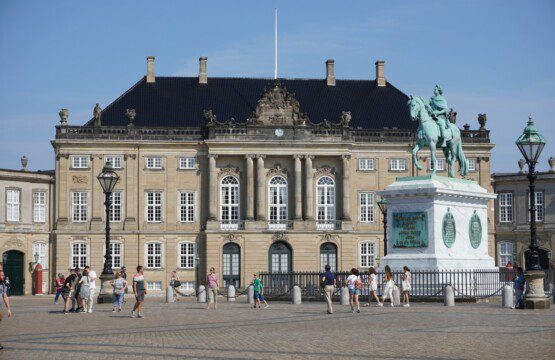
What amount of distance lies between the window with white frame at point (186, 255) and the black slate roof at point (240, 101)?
8.44 m

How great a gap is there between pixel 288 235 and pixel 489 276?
115 ft

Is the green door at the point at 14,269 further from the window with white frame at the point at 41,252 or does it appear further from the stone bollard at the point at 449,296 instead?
the stone bollard at the point at 449,296

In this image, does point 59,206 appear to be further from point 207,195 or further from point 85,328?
point 85,328

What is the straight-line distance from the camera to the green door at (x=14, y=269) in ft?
227

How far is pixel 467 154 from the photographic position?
246ft

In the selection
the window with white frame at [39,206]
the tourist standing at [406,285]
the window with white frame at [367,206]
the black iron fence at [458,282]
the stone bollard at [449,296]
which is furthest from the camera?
the window with white frame at [367,206]

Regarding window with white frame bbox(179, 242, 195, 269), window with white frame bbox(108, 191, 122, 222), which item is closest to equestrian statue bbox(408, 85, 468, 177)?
window with white frame bbox(179, 242, 195, 269)

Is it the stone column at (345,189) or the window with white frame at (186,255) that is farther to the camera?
the stone column at (345,189)

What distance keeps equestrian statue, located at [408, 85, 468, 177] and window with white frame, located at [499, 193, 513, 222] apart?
39.3 meters

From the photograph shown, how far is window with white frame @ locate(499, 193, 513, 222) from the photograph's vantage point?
77.5 metres

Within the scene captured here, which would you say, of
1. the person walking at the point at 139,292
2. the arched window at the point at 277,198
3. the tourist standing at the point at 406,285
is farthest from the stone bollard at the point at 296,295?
the arched window at the point at 277,198

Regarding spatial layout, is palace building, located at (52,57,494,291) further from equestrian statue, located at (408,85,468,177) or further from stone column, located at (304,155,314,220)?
equestrian statue, located at (408,85,468,177)

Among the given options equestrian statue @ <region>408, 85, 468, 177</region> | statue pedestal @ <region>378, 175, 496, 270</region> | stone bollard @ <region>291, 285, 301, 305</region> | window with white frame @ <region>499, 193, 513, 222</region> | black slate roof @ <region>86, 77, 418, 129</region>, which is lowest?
stone bollard @ <region>291, 285, 301, 305</region>

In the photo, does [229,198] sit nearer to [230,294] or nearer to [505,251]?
[505,251]
